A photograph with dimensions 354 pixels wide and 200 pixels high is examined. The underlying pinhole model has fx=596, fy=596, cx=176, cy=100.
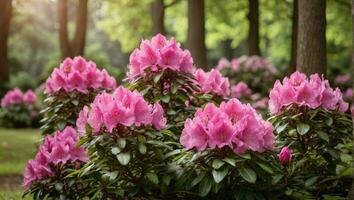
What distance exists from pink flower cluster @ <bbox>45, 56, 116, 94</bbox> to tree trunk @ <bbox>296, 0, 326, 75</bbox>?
2359 millimetres

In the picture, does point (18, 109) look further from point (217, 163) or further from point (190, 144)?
point (217, 163)

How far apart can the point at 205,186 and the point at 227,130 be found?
1.35 ft

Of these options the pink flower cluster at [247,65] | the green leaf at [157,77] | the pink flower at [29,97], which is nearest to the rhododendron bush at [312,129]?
the green leaf at [157,77]

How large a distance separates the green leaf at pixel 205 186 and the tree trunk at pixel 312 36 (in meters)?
3.34

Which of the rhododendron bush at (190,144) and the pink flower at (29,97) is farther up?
the rhododendron bush at (190,144)

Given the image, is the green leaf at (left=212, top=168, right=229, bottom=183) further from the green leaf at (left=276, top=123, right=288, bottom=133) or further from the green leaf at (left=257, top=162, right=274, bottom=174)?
the green leaf at (left=276, top=123, right=288, bottom=133)

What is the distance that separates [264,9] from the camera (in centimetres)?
2203

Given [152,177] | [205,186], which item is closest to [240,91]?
[152,177]

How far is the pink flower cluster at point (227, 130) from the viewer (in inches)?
156

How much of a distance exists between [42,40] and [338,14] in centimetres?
3908

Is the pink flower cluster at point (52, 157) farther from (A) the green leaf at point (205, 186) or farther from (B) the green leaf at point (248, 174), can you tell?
(B) the green leaf at point (248, 174)

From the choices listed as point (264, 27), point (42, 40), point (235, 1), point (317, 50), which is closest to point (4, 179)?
point (317, 50)

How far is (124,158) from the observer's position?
13.3 ft

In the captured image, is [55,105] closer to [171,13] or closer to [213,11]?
[213,11]
